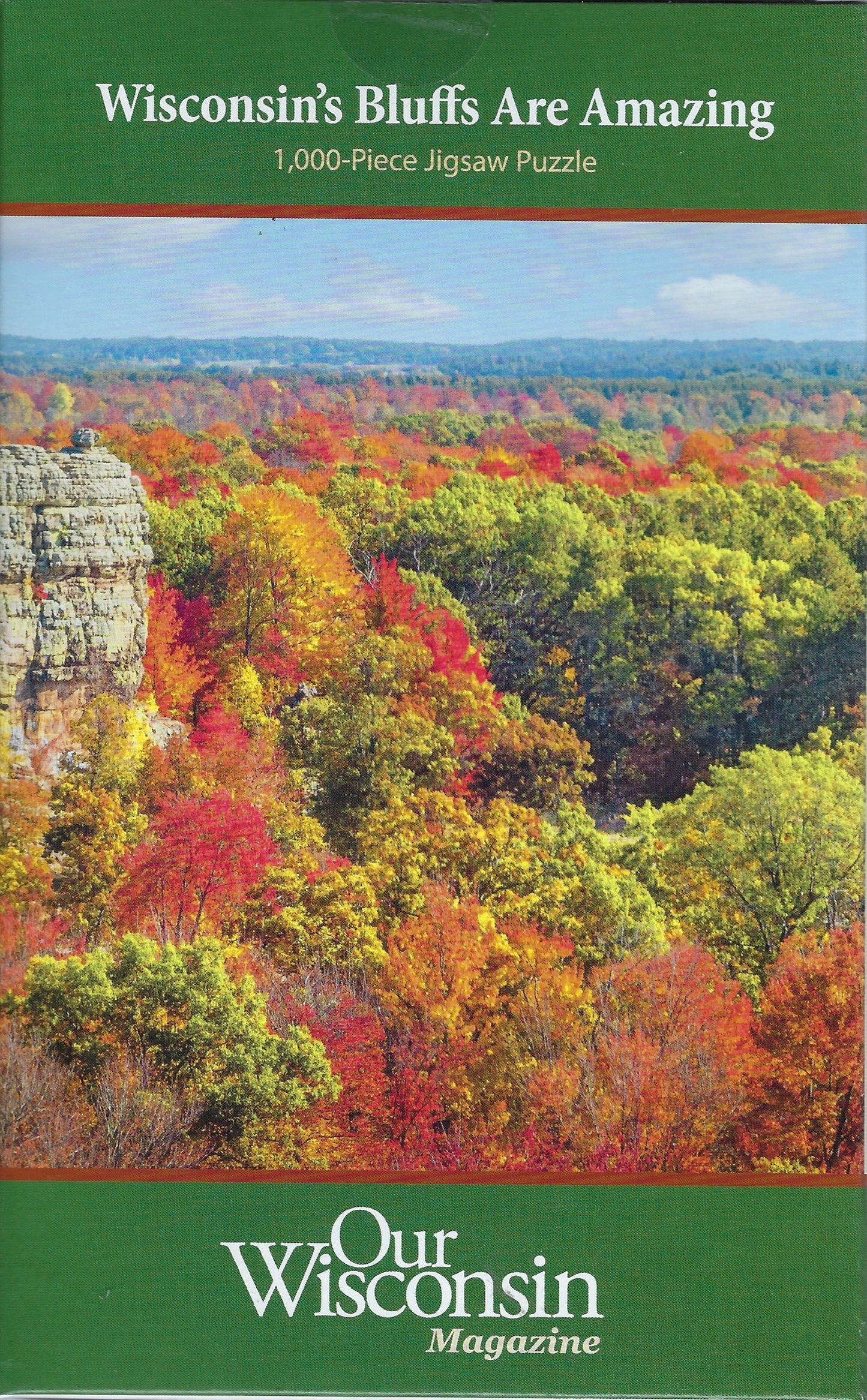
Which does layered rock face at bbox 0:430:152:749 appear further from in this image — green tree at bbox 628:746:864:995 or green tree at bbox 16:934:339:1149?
green tree at bbox 628:746:864:995

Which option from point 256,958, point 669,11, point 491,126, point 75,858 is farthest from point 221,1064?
point 669,11

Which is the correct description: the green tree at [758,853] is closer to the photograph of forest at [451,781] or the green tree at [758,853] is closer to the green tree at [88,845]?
the photograph of forest at [451,781]

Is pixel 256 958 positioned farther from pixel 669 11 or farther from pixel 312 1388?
pixel 669 11

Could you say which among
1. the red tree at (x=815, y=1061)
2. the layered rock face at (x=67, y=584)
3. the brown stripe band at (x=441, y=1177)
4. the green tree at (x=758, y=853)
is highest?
the layered rock face at (x=67, y=584)

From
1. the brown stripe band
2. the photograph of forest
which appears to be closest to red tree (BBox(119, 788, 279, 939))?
the photograph of forest

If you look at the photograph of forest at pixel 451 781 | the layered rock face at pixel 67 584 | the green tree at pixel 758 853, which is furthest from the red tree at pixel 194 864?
the green tree at pixel 758 853

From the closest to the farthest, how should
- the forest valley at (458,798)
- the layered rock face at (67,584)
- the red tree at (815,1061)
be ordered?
the red tree at (815,1061), the forest valley at (458,798), the layered rock face at (67,584)
